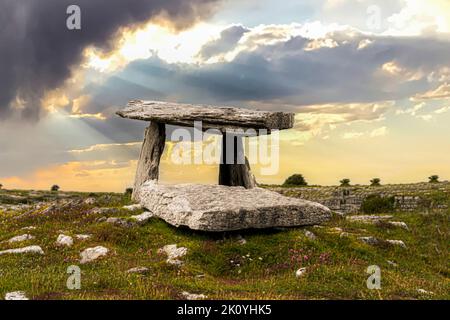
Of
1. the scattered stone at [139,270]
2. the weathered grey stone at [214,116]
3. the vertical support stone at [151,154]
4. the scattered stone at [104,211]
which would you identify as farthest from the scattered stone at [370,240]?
the scattered stone at [104,211]

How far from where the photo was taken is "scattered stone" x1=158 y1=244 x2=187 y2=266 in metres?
21.6

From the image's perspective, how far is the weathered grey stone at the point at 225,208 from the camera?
2473 centimetres

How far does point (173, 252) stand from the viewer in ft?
76.1

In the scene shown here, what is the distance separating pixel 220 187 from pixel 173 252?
790cm

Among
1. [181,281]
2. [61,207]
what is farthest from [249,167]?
[181,281]

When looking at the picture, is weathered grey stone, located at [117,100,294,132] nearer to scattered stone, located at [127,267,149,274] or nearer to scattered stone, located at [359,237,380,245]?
scattered stone, located at [359,237,380,245]

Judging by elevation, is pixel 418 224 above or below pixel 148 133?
below

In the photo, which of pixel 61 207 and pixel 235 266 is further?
pixel 61 207

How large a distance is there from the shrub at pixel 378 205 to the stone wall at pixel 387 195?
25.6 inches

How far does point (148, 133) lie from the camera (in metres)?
33.2

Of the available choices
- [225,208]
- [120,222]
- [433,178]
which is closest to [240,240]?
[225,208]

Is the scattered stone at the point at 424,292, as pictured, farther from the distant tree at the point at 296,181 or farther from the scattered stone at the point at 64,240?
the distant tree at the point at 296,181
